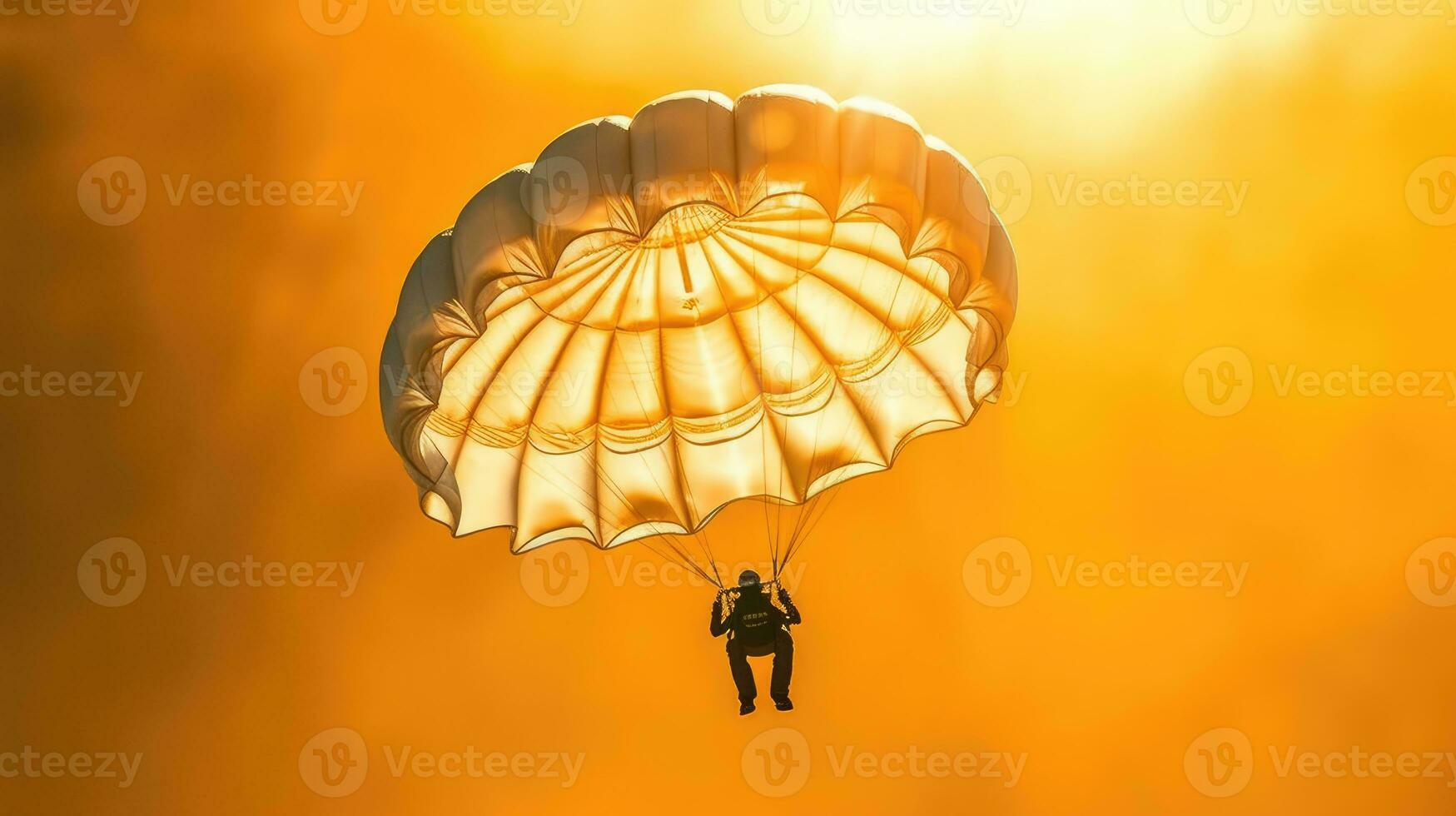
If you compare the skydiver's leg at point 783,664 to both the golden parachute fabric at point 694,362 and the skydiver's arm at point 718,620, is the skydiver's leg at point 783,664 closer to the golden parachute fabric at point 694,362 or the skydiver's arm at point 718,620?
the skydiver's arm at point 718,620

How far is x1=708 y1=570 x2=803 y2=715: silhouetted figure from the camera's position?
21.7ft

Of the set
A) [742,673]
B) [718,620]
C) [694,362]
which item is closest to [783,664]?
[742,673]

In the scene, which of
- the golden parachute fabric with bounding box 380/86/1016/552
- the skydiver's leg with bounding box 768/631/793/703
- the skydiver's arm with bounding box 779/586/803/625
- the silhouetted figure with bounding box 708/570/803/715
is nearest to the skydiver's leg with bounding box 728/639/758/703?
the silhouetted figure with bounding box 708/570/803/715

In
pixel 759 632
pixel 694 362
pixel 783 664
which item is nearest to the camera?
pixel 759 632

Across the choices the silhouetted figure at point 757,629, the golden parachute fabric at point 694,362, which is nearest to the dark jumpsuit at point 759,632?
the silhouetted figure at point 757,629

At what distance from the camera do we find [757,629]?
662cm

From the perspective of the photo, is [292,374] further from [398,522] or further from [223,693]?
[223,693]

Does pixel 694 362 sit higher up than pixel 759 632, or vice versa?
A: pixel 694 362

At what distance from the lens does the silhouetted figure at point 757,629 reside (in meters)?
6.61

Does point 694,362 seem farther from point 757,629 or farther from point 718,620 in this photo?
point 757,629

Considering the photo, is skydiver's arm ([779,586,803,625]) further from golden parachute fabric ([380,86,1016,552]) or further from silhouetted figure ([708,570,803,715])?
golden parachute fabric ([380,86,1016,552])

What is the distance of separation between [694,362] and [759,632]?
1775 mm

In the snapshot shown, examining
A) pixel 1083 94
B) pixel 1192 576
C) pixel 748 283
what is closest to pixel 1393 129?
pixel 1083 94

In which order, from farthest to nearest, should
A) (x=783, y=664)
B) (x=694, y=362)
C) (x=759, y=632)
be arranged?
(x=694, y=362) < (x=783, y=664) < (x=759, y=632)
